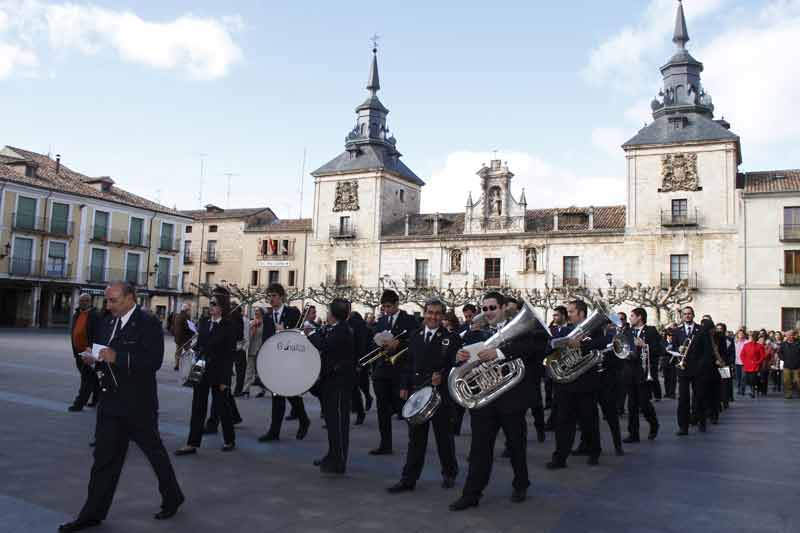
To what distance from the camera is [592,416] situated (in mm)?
7738

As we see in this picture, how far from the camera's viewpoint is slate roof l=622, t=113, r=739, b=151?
40.2m

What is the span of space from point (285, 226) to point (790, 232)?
3446 centimetres

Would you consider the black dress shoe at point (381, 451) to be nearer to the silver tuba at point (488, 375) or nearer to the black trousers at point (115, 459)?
A: the silver tuba at point (488, 375)

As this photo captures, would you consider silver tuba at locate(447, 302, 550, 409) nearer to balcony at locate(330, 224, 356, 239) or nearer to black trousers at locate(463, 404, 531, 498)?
black trousers at locate(463, 404, 531, 498)

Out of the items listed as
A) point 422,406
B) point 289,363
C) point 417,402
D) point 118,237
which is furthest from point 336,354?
point 118,237

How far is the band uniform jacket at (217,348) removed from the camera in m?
7.64

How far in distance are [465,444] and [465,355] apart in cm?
361

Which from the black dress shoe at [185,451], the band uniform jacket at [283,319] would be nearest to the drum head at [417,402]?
the black dress shoe at [185,451]

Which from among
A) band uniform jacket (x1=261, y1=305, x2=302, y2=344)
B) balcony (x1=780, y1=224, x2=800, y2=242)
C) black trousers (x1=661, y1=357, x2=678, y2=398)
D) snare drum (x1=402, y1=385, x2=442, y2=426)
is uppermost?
balcony (x1=780, y1=224, x2=800, y2=242)

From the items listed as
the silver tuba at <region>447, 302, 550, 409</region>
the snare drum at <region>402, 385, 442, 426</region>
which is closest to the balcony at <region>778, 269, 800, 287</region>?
the silver tuba at <region>447, 302, 550, 409</region>

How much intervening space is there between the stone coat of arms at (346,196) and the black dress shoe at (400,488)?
44556 mm

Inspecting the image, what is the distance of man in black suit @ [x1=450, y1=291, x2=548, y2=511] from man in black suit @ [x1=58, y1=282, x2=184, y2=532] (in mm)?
2265

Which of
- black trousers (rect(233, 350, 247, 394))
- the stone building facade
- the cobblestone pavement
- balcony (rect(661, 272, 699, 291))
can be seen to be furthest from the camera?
balcony (rect(661, 272, 699, 291))

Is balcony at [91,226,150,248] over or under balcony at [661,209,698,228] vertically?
under
